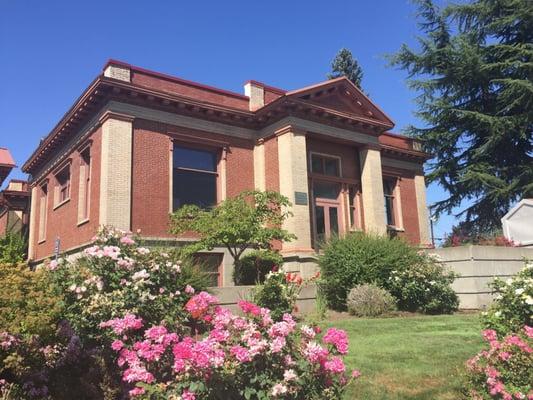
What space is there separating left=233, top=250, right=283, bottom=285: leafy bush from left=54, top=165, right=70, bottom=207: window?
9.98m

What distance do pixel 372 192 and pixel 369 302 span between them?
8846mm

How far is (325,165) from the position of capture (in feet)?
71.3

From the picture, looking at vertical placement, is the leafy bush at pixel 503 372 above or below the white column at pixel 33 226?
below

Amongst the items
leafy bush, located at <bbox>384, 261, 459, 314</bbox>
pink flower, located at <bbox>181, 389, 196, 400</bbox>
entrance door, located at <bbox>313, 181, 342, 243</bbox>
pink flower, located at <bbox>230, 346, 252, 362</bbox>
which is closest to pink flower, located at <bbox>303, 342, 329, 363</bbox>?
pink flower, located at <bbox>230, 346, 252, 362</bbox>

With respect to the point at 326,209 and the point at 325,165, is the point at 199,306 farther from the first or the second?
the point at 325,165

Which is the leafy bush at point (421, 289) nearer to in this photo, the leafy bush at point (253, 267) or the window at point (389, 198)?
the leafy bush at point (253, 267)

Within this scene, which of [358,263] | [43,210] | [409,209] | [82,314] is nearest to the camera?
[82,314]

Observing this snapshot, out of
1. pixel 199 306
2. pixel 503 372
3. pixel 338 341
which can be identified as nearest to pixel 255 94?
pixel 199 306

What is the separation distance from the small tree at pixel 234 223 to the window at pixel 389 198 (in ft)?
36.2

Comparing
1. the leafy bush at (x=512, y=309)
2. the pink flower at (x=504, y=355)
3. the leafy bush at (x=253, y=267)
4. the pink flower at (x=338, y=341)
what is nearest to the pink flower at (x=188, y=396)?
the pink flower at (x=338, y=341)

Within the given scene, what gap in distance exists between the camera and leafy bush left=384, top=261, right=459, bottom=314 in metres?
14.3

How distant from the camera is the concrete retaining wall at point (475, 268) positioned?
1525 centimetres

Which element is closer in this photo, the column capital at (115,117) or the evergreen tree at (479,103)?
the column capital at (115,117)

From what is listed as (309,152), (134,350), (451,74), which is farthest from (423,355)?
(451,74)
